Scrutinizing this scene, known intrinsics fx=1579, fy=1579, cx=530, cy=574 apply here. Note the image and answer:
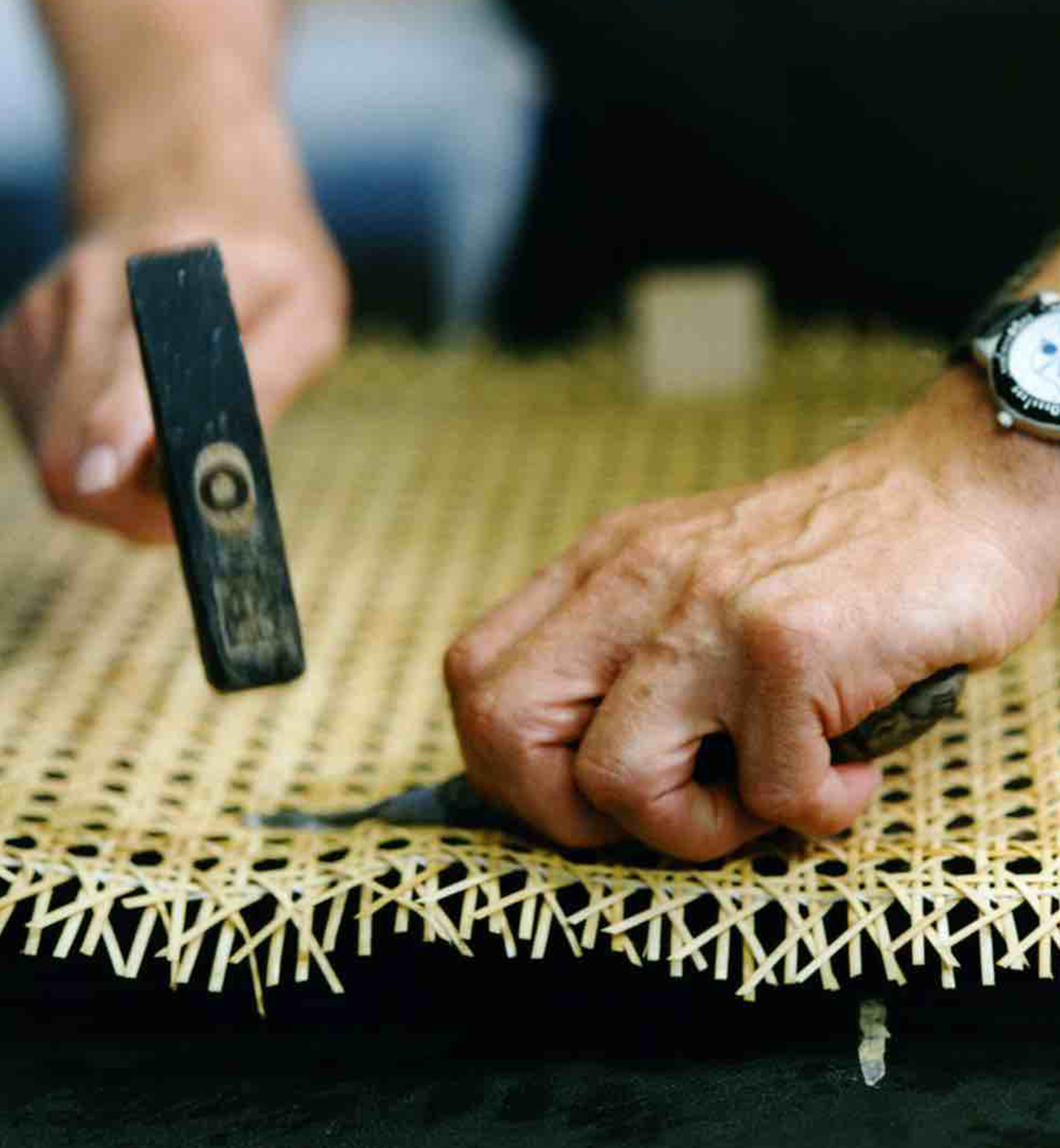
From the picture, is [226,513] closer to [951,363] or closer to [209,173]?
[951,363]

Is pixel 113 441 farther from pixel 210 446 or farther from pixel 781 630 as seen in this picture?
pixel 781 630

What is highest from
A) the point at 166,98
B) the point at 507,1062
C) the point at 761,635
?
the point at 166,98

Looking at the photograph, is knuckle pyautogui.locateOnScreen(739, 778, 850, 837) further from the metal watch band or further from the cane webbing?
the metal watch band

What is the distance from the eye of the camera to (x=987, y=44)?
912 mm

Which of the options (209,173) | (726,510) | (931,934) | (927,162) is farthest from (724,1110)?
(927,162)

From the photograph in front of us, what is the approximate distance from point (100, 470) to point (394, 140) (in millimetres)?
1113

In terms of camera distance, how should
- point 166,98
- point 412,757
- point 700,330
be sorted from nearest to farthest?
point 412,757, point 166,98, point 700,330

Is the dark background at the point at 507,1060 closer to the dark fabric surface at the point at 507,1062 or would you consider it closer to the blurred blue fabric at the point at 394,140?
the dark fabric surface at the point at 507,1062

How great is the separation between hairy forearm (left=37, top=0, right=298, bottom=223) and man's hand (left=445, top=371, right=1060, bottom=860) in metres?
0.39

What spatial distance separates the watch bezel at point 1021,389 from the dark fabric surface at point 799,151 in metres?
0.44

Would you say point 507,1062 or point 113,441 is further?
point 113,441

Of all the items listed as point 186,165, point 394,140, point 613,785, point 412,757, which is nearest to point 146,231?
point 186,165

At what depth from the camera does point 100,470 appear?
0.58 m

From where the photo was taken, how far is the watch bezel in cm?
47
